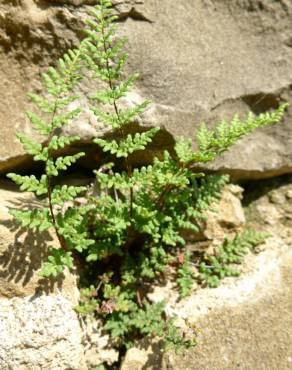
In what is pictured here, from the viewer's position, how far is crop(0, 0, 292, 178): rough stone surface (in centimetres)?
375

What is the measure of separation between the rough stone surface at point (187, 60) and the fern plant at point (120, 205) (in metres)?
0.20

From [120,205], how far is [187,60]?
1.54m

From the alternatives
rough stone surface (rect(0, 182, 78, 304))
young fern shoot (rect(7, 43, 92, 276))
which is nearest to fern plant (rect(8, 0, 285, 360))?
young fern shoot (rect(7, 43, 92, 276))

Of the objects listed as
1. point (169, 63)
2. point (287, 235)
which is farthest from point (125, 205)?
point (287, 235)

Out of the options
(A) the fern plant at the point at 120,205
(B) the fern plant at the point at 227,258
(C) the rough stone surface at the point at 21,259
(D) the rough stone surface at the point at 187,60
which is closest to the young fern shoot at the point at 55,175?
(A) the fern plant at the point at 120,205

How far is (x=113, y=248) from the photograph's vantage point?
385cm

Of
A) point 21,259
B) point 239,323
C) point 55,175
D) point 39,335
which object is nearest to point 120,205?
point 55,175

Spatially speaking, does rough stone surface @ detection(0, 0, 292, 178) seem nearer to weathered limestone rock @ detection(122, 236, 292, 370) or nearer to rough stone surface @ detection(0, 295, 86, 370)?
weathered limestone rock @ detection(122, 236, 292, 370)

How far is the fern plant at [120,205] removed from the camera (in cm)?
323

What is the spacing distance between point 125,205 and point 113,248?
415 mm

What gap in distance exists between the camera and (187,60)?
407 centimetres

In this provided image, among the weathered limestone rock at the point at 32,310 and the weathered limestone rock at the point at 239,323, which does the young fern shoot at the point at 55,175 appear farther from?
the weathered limestone rock at the point at 239,323

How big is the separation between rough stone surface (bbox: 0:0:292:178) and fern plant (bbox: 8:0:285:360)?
200 mm

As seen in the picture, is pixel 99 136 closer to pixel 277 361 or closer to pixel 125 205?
pixel 125 205
